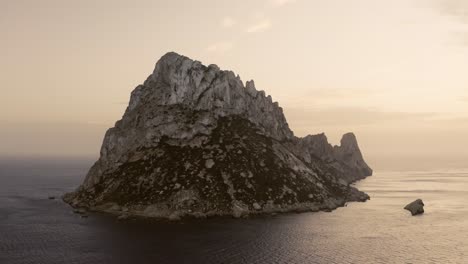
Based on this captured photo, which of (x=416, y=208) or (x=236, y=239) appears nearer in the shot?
(x=236, y=239)

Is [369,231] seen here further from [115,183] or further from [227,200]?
[115,183]

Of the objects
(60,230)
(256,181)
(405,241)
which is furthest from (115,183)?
(405,241)

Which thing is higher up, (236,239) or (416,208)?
(416,208)

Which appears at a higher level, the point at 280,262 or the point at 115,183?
the point at 115,183

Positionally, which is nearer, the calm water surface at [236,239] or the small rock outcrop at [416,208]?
the calm water surface at [236,239]

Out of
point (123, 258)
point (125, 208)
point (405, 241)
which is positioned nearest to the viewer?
point (123, 258)

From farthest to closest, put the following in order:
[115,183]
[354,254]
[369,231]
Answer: [115,183] < [369,231] < [354,254]

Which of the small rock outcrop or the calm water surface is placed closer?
the calm water surface

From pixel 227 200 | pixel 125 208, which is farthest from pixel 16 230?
pixel 227 200

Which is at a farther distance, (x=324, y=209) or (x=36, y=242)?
(x=324, y=209)
